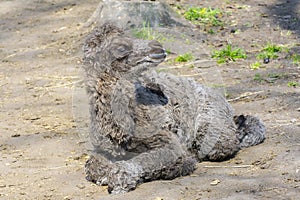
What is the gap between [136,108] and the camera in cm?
523

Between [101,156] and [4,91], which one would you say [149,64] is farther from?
[4,91]

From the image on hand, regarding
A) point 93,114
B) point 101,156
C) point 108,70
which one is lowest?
point 101,156

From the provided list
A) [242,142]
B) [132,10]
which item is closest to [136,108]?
[242,142]

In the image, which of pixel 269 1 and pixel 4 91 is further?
pixel 269 1

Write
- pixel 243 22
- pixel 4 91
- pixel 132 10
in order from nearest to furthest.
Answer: pixel 4 91 → pixel 132 10 → pixel 243 22

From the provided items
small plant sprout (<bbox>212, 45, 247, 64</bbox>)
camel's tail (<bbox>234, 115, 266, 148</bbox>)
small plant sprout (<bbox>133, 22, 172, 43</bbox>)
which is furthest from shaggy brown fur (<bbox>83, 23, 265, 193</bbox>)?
small plant sprout (<bbox>212, 45, 247, 64</bbox>)

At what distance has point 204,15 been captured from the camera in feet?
36.4

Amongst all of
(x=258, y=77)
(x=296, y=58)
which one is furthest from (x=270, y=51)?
(x=258, y=77)

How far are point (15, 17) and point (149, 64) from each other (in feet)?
23.3

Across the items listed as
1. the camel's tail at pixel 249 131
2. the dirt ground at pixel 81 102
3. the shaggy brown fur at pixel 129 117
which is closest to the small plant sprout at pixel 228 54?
the dirt ground at pixel 81 102

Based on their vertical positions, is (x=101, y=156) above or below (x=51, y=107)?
above

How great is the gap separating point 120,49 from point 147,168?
860 millimetres

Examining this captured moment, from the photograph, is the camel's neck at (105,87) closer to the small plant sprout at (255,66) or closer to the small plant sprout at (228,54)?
the small plant sprout at (255,66)

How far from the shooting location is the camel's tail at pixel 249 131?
6020 millimetres
